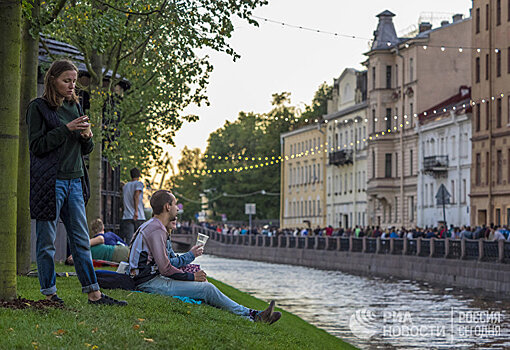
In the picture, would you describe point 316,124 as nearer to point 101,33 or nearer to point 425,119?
point 425,119

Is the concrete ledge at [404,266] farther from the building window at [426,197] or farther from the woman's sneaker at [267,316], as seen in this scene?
the woman's sneaker at [267,316]

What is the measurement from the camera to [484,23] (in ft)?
217

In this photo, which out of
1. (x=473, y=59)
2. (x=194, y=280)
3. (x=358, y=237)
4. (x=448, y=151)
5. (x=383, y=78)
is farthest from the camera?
(x=383, y=78)

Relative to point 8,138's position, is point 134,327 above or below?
below

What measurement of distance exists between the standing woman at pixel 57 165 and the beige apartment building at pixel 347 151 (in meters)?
83.0

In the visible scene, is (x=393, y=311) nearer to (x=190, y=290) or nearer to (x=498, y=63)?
(x=190, y=290)

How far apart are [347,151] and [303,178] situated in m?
17.6

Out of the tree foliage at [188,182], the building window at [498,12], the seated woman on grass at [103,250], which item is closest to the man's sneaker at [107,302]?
the seated woman on grass at [103,250]

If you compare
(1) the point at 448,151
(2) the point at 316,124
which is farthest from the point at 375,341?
(2) the point at 316,124

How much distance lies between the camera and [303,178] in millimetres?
115875

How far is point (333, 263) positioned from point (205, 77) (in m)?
37.5

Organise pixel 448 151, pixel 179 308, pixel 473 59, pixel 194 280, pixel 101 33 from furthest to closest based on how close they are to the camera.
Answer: pixel 448 151 < pixel 473 59 < pixel 101 33 < pixel 194 280 < pixel 179 308

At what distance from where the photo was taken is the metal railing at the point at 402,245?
132 ft

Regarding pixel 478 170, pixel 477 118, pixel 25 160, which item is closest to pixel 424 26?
pixel 477 118
